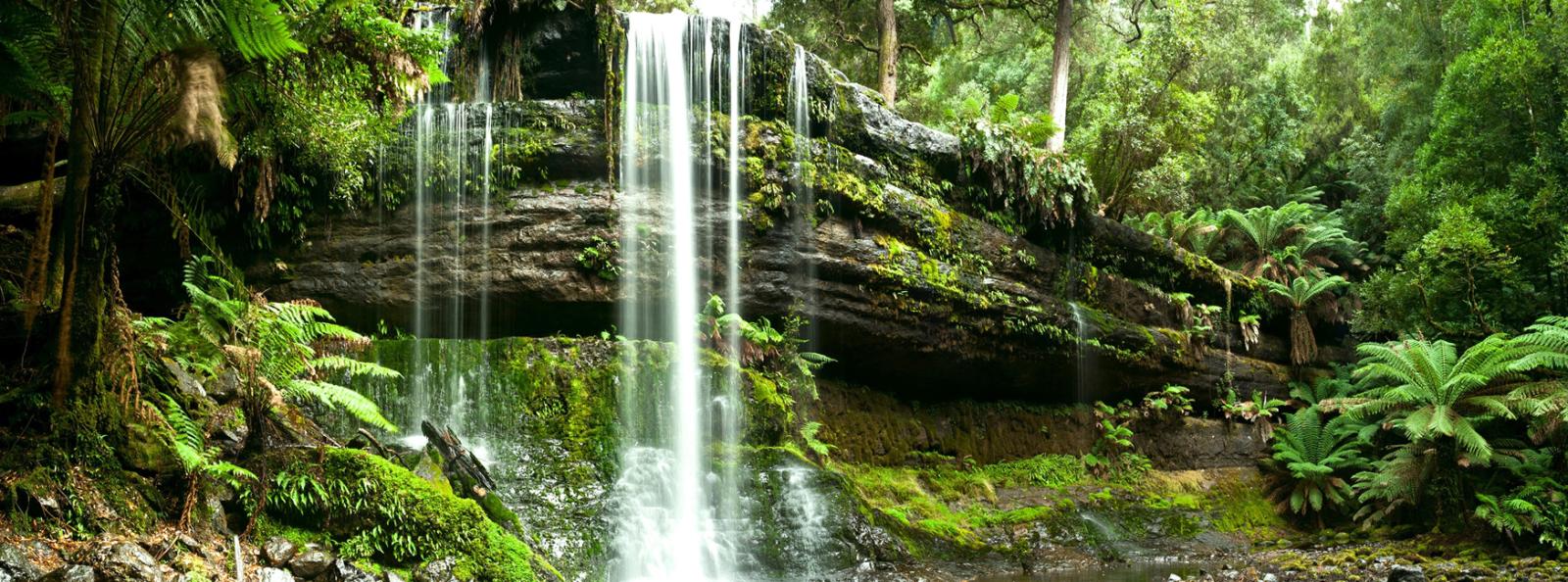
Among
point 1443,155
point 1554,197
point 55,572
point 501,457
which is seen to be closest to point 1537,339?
point 1554,197

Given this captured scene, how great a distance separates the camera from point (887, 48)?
1705cm

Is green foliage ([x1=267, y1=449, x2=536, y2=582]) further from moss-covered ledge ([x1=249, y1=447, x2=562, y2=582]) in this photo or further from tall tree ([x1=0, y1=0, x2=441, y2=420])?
tall tree ([x1=0, y1=0, x2=441, y2=420])

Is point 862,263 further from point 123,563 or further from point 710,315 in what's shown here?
point 123,563

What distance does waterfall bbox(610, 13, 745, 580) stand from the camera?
29.7 feet

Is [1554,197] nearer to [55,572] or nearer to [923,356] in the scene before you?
[923,356]

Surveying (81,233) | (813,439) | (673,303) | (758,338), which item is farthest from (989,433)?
(81,233)

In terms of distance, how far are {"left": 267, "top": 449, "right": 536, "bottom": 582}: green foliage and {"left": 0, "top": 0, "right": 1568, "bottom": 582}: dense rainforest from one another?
0.02 metres

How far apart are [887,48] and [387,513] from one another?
13355 millimetres

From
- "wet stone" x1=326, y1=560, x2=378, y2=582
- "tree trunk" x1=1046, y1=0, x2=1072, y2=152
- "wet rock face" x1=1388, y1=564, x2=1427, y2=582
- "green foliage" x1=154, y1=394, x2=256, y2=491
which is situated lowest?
"wet rock face" x1=1388, y1=564, x2=1427, y2=582

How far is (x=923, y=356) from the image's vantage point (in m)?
12.8

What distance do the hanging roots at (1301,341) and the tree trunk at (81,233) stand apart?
17.2 meters

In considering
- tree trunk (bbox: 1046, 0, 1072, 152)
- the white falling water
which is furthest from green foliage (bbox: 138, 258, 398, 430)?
tree trunk (bbox: 1046, 0, 1072, 152)

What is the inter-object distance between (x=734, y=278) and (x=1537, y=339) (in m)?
10.5

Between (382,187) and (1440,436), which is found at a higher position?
(382,187)
